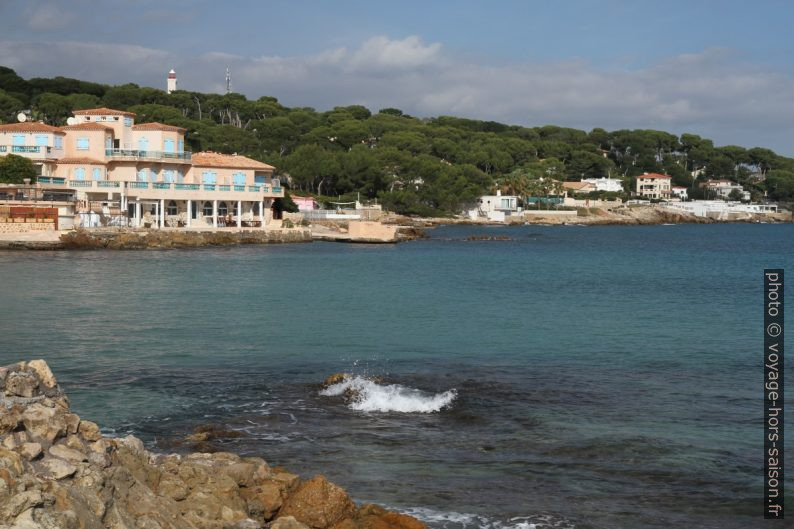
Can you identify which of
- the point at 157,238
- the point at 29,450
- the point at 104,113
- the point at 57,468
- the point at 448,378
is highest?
the point at 104,113

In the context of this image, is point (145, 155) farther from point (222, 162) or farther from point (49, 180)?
point (49, 180)

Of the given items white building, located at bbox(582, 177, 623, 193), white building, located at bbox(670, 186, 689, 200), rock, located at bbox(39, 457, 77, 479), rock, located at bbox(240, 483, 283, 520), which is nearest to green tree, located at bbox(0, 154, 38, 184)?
rock, located at bbox(240, 483, 283, 520)

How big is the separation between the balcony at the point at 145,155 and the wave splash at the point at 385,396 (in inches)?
1894

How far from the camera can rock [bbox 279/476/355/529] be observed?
8.80 metres

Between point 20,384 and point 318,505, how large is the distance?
3.16 m

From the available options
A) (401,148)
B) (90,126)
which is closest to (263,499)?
(90,126)

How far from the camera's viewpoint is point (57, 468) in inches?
290

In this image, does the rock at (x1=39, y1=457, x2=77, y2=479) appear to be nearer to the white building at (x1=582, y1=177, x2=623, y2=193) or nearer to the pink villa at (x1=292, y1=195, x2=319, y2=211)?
the pink villa at (x1=292, y1=195, x2=319, y2=211)

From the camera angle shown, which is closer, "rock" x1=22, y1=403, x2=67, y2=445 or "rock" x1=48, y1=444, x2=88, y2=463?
"rock" x1=48, y1=444, x2=88, y2=463

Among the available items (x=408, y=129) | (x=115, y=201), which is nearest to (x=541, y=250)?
(x=115, y=201)

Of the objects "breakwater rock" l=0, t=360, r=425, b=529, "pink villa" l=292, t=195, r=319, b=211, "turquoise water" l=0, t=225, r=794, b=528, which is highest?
"pink villa" l=292, t=195, r=319, b=211

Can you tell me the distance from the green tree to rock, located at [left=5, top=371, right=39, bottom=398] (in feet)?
168

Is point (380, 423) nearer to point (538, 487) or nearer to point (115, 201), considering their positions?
point (538, 487)

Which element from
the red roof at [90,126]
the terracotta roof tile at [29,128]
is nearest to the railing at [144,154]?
the red roof at [90,126]
